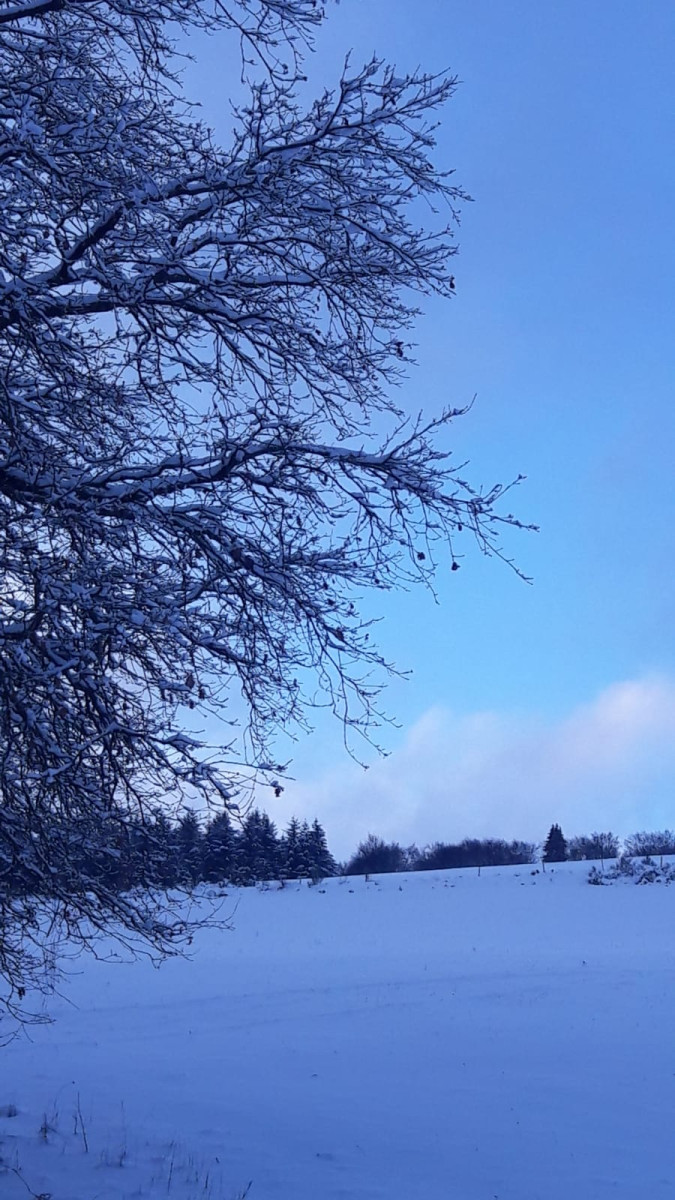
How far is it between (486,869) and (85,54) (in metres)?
50.4

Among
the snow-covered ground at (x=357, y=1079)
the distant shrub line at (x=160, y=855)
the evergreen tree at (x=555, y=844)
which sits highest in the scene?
the evergreen tree at (x=555, y=844)

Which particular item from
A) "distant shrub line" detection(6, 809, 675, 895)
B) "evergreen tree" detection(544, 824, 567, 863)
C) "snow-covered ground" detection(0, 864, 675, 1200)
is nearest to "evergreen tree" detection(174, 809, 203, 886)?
"distant shrub line" detection(6, 809, 675, 895)

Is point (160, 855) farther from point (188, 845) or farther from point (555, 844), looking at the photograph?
point (555, 844)

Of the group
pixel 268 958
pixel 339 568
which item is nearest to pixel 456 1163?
pixel 339 568

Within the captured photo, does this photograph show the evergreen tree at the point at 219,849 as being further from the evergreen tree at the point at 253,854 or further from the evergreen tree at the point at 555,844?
the evergreen tree at the point at 555,844

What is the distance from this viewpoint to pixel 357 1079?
34.4ft

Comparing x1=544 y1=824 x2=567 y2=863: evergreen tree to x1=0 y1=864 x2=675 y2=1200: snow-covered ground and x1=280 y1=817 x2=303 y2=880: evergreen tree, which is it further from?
x1=0 y1=864 x2=675 y2=1200: snow-covered ground

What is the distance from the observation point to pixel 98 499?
4.65 meters

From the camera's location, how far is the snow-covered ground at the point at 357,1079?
22.6ft

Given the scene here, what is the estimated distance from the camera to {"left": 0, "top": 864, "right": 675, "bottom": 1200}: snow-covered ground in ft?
22.6

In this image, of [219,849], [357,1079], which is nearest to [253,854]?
[219,849]

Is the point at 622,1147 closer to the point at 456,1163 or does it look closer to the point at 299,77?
the point at 456,1163

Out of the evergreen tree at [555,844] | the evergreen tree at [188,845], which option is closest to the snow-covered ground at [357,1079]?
the evergreen tree at [188,845]

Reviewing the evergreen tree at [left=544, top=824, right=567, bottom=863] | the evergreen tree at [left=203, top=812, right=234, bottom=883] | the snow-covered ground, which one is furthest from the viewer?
the evergreen tree at [left=544, top=824, right=567, bottom=863]
